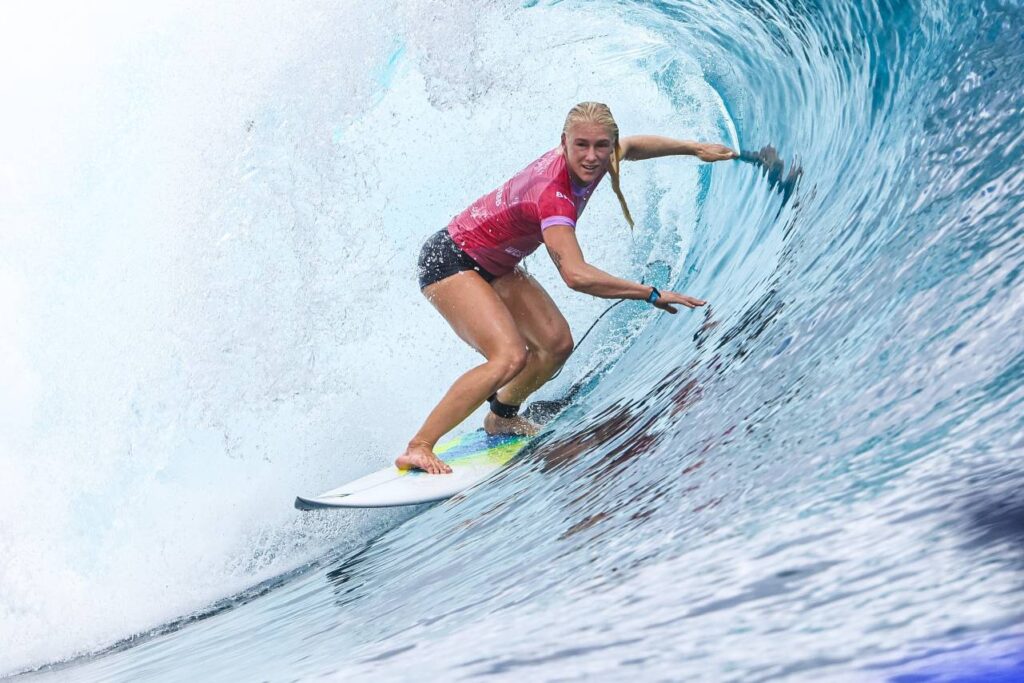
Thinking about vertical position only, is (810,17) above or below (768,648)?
above

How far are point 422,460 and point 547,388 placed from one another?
4.11 ft

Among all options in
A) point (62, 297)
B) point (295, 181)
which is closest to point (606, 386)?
point (295, 181)

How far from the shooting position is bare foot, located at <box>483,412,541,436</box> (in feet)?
14.8

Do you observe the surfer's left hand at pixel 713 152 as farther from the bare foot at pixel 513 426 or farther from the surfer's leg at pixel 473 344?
the bare foot at pixel 513 426

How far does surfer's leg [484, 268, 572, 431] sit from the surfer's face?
717 millimetres

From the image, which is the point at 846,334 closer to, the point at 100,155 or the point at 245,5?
the point at 245,5

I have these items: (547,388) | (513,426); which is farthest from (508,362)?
(547,388)

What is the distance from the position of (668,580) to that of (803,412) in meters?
0.70

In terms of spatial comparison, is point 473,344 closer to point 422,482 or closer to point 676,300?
point 422,482

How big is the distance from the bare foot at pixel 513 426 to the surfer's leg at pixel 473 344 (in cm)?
47

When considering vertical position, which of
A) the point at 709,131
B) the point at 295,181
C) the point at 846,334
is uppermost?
the point at 295,181

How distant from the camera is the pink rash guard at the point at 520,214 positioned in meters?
3.61

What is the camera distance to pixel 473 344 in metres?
4.05

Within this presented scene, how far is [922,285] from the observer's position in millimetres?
2557
